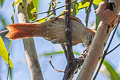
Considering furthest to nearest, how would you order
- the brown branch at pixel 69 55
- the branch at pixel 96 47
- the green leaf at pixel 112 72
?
the green leaf at pixel 112 72, the brown branch at pixel 69 55, the branch at pixel 96 47

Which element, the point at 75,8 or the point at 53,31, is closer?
the point at 53,31

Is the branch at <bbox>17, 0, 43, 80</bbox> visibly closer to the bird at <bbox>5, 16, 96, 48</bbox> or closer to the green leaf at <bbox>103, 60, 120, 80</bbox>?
the bird at <bbox>5, 16, 96, 48</bbox>

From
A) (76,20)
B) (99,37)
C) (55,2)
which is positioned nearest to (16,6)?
(55,2)

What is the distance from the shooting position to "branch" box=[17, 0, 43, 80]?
4.37 ft

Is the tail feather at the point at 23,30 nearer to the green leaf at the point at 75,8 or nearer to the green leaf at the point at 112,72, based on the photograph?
the green leaf at the point at 75,8

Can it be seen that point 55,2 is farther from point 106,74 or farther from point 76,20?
point 106,74

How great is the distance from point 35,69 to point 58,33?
202 millimetres

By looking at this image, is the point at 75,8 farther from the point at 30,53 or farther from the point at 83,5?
the point at 30,53

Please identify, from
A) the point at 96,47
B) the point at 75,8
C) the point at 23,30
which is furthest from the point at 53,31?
the point at 96,47

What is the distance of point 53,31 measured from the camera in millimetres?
1406

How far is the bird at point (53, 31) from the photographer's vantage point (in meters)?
1.33

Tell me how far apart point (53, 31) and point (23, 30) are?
15cm

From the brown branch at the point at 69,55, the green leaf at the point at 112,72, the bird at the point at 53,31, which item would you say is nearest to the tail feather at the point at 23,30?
the bird at the point at 53,31

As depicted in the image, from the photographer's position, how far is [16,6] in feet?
5.61
